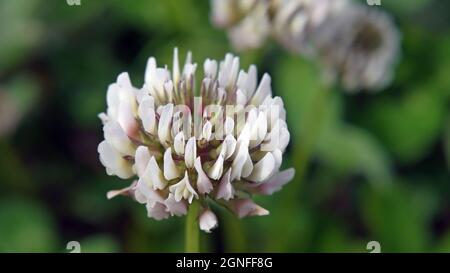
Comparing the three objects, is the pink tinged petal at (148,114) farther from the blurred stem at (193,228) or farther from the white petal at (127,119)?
the blurred stem at (193,228)

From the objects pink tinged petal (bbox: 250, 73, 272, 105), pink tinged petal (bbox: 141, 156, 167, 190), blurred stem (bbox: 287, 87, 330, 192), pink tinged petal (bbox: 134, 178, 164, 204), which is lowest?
pink tinged petal (bbox: 134, 178, 164, 204)

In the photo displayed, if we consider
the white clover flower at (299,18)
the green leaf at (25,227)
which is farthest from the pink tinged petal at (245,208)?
the green leaf at (25,227)

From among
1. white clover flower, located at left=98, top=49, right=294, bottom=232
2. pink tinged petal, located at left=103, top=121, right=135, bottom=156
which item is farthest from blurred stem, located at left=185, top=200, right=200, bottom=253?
pink tinged petal, located at left=103, top=121, right=135, bottom=156

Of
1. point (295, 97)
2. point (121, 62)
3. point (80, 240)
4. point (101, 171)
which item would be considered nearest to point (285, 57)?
point (295, 97)

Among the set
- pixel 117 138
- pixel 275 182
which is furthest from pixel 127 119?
pixel 275 182

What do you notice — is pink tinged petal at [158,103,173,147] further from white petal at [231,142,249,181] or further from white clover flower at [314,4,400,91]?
white clover flower at [314,4,400,91]

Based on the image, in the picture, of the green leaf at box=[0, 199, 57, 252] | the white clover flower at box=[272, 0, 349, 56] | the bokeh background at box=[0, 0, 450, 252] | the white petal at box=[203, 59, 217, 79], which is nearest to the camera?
the white petal at box=[203, 59, 217, 79]

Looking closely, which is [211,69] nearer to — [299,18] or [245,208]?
[245,208]
